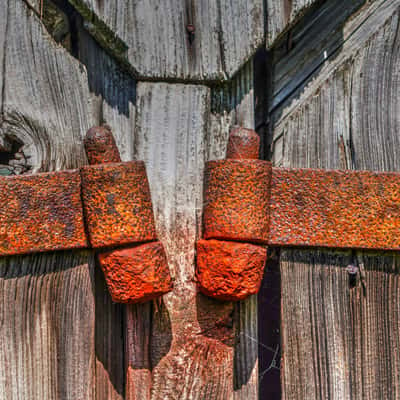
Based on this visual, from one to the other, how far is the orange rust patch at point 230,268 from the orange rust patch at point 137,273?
0.08 metres

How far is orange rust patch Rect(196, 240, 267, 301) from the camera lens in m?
0.80

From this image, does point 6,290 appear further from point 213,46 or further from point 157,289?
point 213,46

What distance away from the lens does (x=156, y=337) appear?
2.91ft

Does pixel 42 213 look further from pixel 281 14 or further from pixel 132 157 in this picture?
pixel 281 14

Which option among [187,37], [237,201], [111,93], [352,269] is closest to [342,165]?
[352,269]

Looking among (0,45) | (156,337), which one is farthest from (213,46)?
(156,337)

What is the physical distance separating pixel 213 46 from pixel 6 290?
0.70m

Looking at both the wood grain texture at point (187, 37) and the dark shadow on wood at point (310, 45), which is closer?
the wood grain texture at point (187, 37)

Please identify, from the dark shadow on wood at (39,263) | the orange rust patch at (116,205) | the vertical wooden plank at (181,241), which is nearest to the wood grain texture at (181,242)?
the vertical wooden plank at (181,241)

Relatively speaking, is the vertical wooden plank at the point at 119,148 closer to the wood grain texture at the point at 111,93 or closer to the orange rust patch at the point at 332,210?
the wood grain texture at the point at 111,93

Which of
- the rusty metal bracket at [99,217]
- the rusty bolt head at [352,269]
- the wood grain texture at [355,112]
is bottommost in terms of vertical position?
the rusty bolt head at [352,269]

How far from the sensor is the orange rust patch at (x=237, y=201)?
0.81 m

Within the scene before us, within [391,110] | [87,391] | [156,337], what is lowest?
[87,391]

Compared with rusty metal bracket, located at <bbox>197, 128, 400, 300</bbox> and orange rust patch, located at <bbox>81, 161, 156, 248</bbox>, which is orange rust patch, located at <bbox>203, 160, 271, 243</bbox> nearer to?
rusty metal bracket, located at <bbox>197, 128, 400, 300</bbox>
